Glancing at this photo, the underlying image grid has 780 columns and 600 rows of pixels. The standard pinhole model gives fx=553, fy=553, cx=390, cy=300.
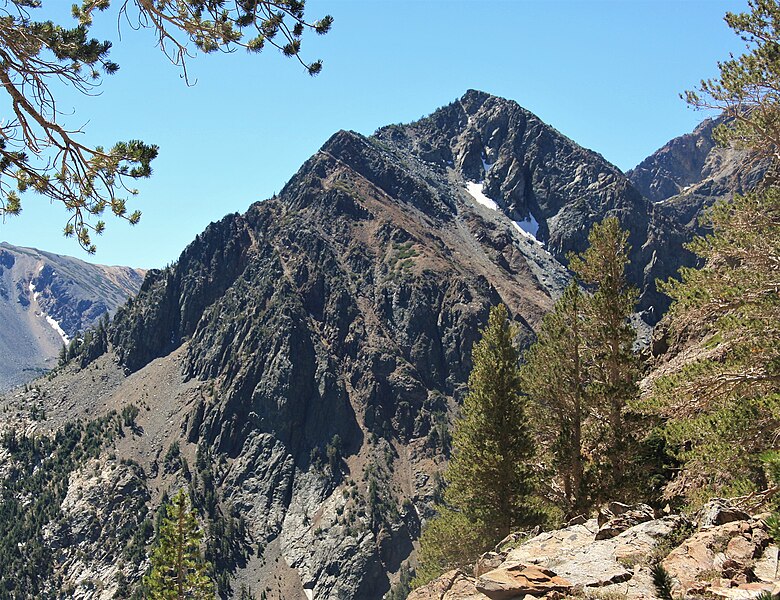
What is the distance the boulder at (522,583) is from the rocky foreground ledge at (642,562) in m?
0.02

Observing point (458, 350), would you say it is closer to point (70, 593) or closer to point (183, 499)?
point (70, 593)

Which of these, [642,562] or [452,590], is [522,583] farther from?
[452,590]

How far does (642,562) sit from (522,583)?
8.34ft

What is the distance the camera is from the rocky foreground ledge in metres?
8.77

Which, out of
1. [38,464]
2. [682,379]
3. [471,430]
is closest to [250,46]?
[682,379]

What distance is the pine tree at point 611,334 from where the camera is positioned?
72.0ft

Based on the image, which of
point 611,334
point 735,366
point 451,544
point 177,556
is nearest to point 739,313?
point 735,366

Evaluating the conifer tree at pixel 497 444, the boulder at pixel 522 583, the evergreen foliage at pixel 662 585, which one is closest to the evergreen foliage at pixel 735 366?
the boulder at pixel 522 583

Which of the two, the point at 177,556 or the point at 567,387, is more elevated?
the point at 567,387

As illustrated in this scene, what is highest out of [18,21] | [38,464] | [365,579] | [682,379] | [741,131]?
[18,21]

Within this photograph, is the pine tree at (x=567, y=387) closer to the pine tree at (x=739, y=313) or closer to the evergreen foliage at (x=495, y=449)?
the evergreen foliage at (x=495, y=449)

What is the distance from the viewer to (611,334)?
22609 millimetres

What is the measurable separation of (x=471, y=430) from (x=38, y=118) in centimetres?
2278

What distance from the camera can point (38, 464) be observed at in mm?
169875
